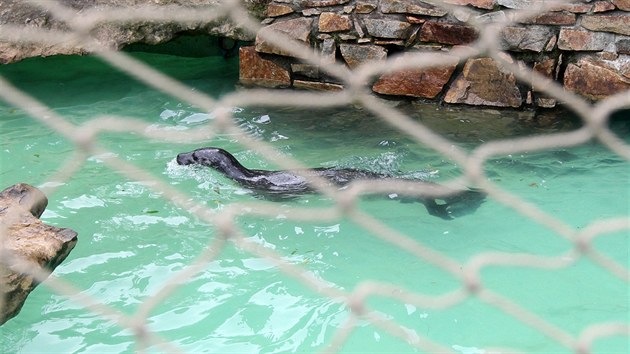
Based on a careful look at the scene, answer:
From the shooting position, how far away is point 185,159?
4266mm

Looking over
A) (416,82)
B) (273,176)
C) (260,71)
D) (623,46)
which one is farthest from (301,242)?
(623,46)

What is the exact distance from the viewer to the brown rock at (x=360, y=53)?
5035 mm

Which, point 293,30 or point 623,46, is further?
point 293,30

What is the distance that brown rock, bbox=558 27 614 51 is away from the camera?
4641mm

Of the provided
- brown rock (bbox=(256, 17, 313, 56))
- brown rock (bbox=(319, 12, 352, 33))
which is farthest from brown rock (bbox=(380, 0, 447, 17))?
brown rock (bbox=(256, 17, 313, 56))

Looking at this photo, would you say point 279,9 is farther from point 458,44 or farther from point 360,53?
point 458,44

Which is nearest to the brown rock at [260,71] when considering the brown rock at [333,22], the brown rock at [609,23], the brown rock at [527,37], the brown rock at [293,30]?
the brown rock at [293,30]

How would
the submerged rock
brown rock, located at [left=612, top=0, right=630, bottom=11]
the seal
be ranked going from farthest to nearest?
brown rock, located at [left=612, top=0, right=630, bottom=11]
the seal
the submerged rock

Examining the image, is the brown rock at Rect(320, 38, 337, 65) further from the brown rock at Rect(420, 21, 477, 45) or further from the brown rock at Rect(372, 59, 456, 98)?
the brown rock at Rect(420, 21, 477, 45)

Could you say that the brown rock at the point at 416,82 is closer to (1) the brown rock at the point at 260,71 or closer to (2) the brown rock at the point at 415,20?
(2) the brown rock at the point at 415,20

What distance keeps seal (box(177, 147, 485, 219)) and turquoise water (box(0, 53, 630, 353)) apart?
0.08 metres

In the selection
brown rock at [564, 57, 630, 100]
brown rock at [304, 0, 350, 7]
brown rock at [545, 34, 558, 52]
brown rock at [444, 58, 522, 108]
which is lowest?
brown rock at [444, 58, 522, 108]

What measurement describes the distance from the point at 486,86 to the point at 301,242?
6.55 ft

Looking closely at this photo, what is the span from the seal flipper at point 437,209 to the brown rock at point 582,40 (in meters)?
1.49
